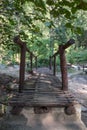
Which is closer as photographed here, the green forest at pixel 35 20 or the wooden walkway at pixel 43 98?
the green forest at pixel 35 20

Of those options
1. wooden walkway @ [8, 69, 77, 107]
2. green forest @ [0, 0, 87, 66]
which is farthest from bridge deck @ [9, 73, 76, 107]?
green forest @ [0, 0, 87, 66]

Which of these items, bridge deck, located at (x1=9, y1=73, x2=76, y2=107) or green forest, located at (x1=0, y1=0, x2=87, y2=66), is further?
bridge deck, located at (x1=9, y1=73, x2=76, y2=107)

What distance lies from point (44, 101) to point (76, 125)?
0.49 meters

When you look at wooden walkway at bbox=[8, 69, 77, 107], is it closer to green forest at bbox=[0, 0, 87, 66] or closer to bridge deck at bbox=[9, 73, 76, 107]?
bridge deck at bbox=[9, 73, 76, 107]

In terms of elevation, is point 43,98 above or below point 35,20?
below

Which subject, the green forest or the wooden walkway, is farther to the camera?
the wooden walkway

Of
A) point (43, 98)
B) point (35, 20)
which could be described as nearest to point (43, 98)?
point (43, 98)

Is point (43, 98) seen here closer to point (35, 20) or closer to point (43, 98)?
point (43, 98)

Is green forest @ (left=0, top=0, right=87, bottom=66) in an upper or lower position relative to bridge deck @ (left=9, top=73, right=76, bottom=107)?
upper

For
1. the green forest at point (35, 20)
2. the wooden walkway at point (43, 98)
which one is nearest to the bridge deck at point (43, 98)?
the wooden walkway at point (43, 98)

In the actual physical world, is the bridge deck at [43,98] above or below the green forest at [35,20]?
below

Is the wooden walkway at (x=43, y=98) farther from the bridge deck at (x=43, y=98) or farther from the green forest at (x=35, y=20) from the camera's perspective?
the green forest at (x=35, y=20)

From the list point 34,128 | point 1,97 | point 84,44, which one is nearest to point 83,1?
point 34,128

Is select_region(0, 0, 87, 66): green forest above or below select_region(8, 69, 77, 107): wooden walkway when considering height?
above
